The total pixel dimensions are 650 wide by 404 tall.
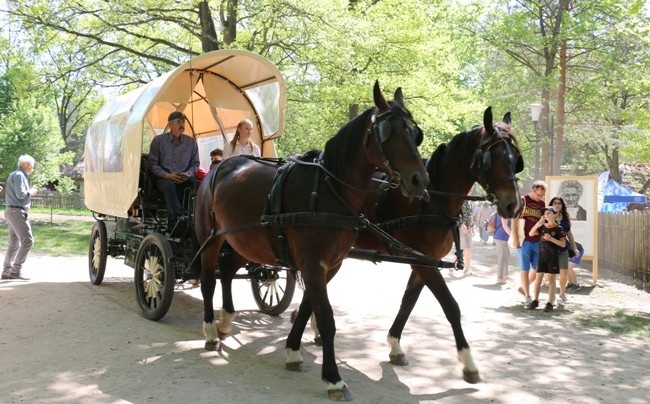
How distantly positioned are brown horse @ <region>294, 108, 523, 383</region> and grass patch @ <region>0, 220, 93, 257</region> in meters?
10.9

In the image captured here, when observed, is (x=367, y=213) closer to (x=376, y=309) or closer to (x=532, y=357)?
(x=532, y=357)

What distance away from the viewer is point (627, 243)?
13.7 metres

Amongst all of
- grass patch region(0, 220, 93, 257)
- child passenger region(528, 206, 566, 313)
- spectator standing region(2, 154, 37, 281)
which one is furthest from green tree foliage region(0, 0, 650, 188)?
child passenger region(528, 206, 566, 313)

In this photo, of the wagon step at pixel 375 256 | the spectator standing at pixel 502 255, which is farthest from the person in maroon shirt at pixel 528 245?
the wagon step at pixel 375 256

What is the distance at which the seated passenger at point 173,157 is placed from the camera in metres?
7.48

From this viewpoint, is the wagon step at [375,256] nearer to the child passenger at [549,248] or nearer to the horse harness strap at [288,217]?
the horse harness strap at [288,217]

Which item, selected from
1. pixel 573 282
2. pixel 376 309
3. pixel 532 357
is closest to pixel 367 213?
pixel 532 357

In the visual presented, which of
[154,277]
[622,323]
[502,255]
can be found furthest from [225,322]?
[502,255]

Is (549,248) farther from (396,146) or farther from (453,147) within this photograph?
(396,146)

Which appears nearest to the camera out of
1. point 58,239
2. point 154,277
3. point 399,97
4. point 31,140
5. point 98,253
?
point 399,97

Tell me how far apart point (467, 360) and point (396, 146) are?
2.03 m

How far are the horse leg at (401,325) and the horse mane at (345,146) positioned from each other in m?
1.48

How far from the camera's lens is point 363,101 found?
63.0 ft

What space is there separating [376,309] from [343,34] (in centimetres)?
948
